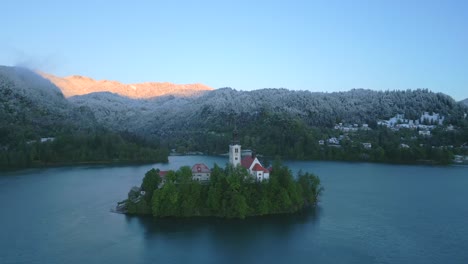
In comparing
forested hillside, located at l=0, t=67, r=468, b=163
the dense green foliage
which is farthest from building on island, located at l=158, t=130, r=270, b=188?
the dense green foliage

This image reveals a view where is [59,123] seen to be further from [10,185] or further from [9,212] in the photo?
[9,212]

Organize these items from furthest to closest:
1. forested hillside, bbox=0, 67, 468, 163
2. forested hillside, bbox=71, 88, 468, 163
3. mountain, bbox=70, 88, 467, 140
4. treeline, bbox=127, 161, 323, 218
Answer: mountain, bbox=70, 88, 467, 140 < forested hillside, bbox=71, 88, 468, 163 < forested hillside, bbox=0, 67, 468, 163 < treeline, bbox=127, 161, 323, 218

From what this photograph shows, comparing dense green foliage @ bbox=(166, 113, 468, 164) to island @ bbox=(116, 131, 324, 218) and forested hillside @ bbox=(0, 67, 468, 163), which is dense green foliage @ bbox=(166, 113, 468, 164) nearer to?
forested hillside @ bbox=(0, 67, 468, 163)

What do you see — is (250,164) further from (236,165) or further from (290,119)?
(290,119)

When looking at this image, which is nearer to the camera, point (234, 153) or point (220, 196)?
point (220, 196)

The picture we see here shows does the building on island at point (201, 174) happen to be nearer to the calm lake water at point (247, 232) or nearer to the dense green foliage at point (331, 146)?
the calm lake water at point (247, 232)

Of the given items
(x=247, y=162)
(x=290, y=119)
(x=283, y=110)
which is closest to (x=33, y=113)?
(x=290, y=119)

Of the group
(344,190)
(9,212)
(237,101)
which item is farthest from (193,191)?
(237,101)

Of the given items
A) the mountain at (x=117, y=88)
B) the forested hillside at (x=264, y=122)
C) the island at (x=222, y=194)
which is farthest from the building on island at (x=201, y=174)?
the mountain at (x=117, y=88)
